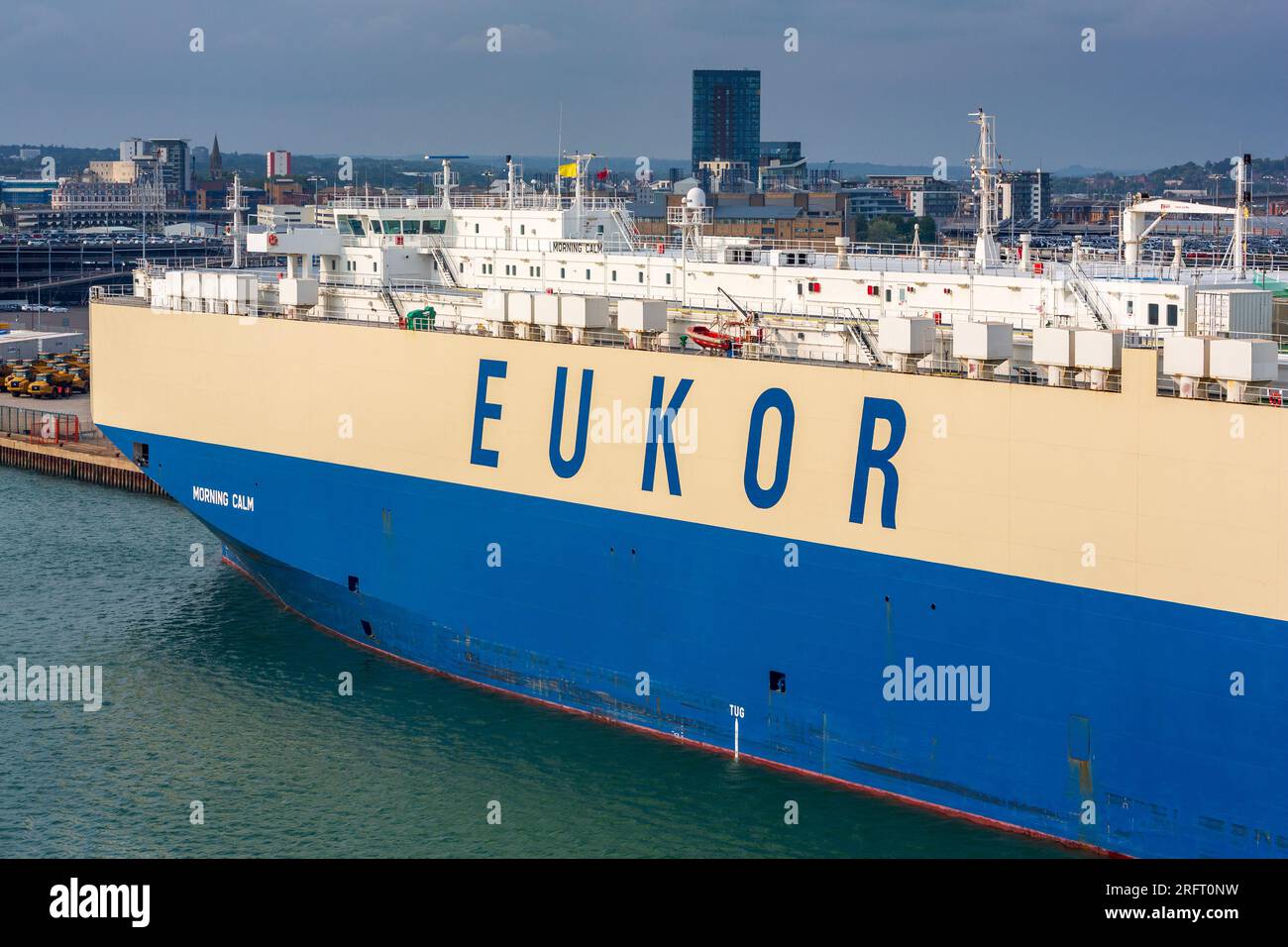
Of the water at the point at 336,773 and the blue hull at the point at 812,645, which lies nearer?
the blue hull at the point at 812,645

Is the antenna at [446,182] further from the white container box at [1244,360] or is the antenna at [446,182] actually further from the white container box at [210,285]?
the white container box at [1244,360]

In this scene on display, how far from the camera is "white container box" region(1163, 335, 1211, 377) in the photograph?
67.2 ft

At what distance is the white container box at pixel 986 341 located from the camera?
22.9m

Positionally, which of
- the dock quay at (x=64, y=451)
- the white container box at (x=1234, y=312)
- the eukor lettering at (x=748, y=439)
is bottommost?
the dock quay at (x=64, y=451)

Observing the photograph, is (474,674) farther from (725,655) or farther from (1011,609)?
(1011,609)

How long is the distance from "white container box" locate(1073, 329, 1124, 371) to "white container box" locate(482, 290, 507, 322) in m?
11.2

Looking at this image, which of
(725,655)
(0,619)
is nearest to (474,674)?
(725,655)

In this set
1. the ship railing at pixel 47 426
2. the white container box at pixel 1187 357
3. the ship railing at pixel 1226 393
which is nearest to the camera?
the ship railing at pixel 1226 393

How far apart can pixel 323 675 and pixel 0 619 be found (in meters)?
8.13

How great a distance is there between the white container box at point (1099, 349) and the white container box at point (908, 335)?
9.10ft

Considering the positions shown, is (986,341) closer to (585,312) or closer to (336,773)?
(585,312)
